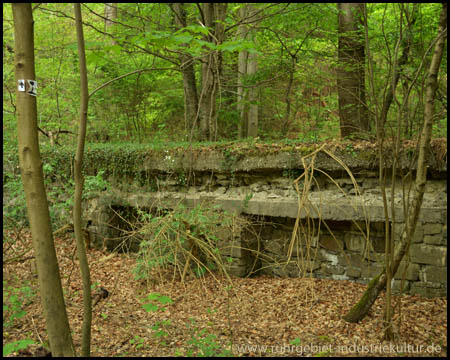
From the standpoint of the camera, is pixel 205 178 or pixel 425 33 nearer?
pixel 425 33

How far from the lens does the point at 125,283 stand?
5.21m

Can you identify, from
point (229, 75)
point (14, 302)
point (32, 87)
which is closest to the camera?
point (32, 87)

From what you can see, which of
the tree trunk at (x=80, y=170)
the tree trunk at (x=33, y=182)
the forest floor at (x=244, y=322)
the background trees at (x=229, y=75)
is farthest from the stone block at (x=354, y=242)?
the tree trunk at (x=33, y=182)

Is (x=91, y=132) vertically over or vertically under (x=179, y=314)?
over

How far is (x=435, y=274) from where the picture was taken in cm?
444

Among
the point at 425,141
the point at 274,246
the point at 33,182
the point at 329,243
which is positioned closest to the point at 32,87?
the point at 33,182

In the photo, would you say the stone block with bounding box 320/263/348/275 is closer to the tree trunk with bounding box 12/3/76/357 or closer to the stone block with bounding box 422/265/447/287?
the stone block with bounding box 422/265/447/287

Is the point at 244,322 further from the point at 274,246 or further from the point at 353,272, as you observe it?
the point at 353,272

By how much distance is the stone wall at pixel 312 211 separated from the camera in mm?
4461

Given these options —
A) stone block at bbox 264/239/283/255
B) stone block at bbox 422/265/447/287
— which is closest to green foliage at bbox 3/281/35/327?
stone block at bbox 264/239/283/255

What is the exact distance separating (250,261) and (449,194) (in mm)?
2949

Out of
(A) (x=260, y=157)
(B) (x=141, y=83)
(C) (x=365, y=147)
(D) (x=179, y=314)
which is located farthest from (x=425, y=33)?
(B) (x=141, y=83)

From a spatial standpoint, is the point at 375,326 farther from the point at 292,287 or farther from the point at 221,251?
the point at 221,251

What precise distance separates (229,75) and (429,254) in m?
6.99
